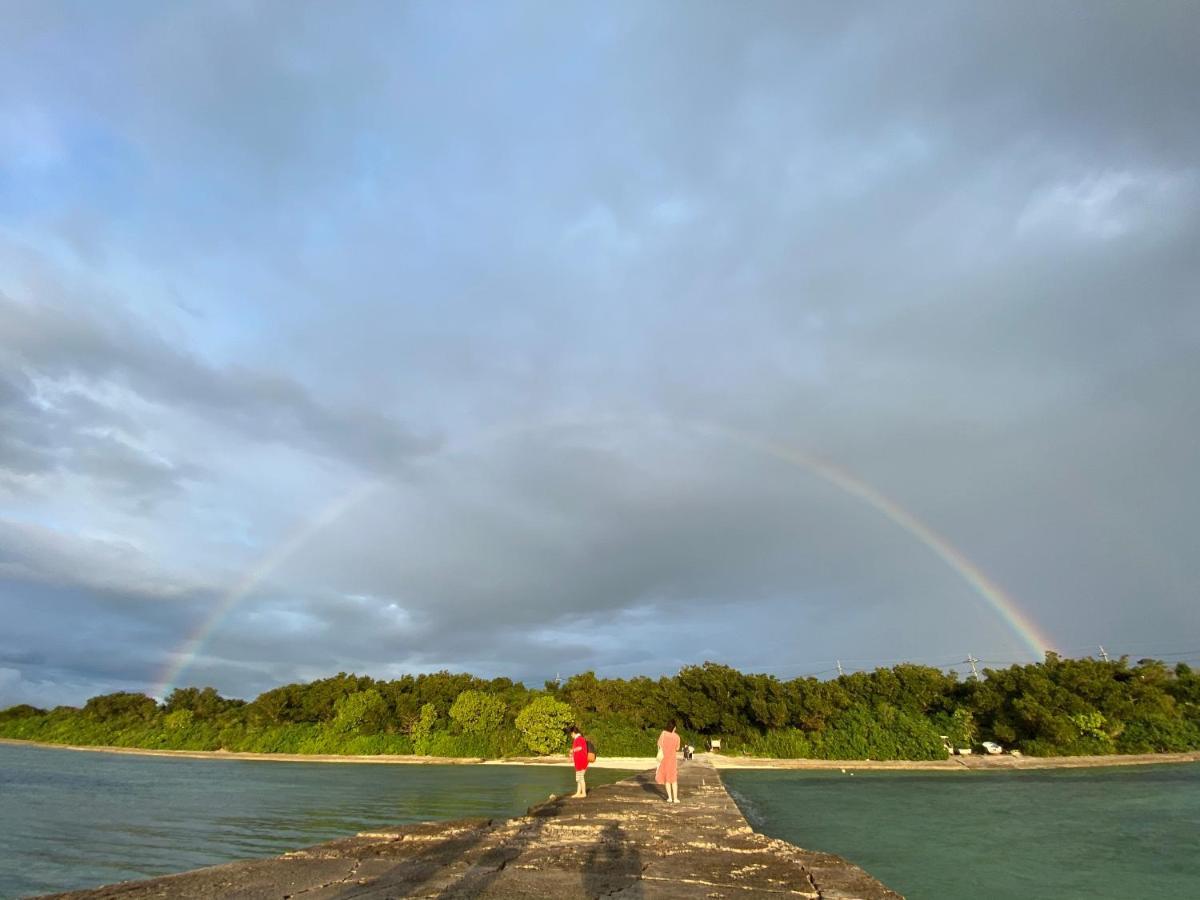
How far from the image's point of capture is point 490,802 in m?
31.1

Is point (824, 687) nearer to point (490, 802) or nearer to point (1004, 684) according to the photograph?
point (1004, 684)

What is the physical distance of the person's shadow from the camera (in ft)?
25.9

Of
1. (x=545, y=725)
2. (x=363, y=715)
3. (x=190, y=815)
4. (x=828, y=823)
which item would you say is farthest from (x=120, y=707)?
(x=828, y=823)

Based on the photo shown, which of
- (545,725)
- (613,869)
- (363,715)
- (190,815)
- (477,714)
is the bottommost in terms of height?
(190,815)

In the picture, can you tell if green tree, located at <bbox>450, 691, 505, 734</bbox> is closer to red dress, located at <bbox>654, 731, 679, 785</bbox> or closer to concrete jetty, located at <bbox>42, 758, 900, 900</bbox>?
red dress, located at <bbox>654, 731, 679, 785</bbox>

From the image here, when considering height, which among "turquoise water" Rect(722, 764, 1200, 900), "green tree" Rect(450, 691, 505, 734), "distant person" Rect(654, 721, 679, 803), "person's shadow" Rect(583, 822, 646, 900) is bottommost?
"turquoise water" Rect(722, 764, 1200, 900)

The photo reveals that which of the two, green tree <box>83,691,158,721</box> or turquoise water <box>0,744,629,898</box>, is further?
green tree <box>83,691,158,721</box>

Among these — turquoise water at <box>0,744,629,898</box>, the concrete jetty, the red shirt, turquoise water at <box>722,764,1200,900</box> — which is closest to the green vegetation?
turquoise water at <box>722,764,1200,900</box>

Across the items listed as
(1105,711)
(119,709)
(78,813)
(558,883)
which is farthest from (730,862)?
(119,709)

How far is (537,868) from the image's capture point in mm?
9164

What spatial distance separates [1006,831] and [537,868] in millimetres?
22066

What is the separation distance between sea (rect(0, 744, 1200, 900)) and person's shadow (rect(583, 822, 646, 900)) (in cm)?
780

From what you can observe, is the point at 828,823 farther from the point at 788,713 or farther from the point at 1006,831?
the point at 788,713

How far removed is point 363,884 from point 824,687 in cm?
6289
